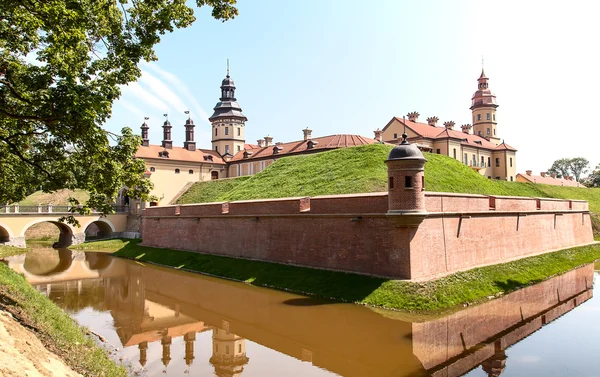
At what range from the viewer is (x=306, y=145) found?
4584 cm

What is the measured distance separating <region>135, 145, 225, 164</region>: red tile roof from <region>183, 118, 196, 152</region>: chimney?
2.81 ft

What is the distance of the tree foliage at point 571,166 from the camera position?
9006 centimetres

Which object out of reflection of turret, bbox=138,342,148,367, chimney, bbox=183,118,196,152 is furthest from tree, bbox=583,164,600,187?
reflection of turret, bbox=138,342,148,367

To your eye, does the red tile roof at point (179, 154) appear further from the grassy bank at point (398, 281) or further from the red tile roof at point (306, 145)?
the grassy bank at point (398, 281)

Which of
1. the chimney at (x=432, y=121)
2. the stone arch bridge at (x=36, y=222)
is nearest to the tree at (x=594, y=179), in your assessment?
the chimney at (x=432, y=121)

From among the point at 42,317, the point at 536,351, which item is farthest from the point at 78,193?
the point at 536,351

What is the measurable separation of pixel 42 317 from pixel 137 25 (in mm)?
7079

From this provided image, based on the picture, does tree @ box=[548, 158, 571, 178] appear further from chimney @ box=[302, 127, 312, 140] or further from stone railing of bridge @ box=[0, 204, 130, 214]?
stone railing of bridge @ box=[0, 204, 130, 214]

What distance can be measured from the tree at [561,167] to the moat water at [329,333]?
84245 millimetres

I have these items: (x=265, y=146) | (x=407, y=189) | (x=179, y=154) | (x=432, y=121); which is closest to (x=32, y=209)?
(x=179, y=154)

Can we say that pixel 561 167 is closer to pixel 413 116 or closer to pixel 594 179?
pixel 594 179

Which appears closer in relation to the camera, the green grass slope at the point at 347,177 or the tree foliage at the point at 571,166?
the green grass slope at the point at 347,177

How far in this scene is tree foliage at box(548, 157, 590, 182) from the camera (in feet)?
295

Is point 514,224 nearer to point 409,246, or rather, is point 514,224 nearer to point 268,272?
point 409,246
